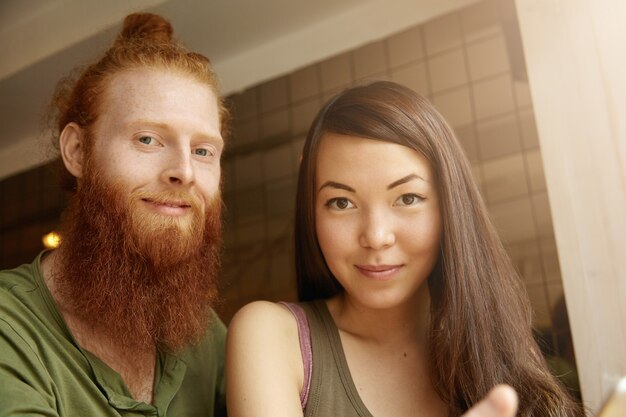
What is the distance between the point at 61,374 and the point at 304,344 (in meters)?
0.44

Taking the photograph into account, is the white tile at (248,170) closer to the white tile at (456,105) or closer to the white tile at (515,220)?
the white tile at (456,105)

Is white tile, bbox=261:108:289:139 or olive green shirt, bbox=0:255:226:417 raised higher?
white tile, bbox=261:108:289:139

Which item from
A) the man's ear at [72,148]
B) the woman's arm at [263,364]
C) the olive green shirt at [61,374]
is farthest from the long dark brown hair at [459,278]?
the man's ear at [72,148]

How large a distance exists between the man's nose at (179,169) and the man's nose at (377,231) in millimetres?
392

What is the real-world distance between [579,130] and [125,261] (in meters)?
1.01

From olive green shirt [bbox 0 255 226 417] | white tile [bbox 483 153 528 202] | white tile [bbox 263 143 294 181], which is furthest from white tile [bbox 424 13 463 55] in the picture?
olive green shirt [bbox 0 255 226 417]

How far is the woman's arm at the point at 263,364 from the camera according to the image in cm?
114

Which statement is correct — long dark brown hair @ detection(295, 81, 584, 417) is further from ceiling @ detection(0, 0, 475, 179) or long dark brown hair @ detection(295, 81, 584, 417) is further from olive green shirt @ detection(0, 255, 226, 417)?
ceiling @ detection(0, 0, 475, 179)

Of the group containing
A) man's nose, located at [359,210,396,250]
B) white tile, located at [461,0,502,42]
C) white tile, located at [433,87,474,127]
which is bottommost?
man's nose, located at [359,210,396,250]

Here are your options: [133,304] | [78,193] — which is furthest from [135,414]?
[78,193]

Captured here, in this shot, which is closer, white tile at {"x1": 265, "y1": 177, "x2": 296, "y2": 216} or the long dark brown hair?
the long dark brown hair

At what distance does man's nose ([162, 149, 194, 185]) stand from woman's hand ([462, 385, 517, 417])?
844 millimetres

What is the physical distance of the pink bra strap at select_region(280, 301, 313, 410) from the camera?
4.04 feet

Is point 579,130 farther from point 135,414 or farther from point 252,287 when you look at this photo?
point 252,287
